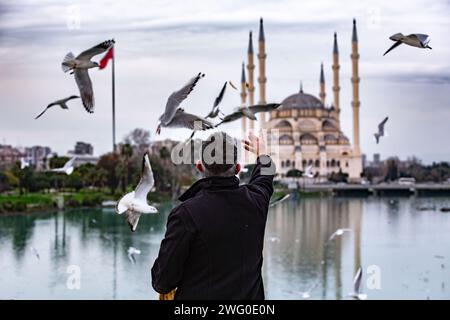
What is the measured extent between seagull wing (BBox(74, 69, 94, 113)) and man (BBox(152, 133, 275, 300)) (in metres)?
0.34

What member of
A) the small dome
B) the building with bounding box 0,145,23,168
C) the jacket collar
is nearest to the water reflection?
the jacket collar

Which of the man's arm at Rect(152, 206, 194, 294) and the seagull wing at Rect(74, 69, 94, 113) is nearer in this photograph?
the man's arm at Rect(152, 206, 194, 294)

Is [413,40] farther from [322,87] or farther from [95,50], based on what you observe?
[322,87]

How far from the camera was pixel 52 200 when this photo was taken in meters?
11.7

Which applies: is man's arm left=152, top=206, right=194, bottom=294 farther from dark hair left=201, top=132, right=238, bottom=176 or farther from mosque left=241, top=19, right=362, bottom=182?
mosque left=241, top=19, right=362, bottom=182

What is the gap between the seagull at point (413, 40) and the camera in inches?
43.7

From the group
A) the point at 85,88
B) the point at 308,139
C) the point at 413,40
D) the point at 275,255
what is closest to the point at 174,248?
the point at 85,88

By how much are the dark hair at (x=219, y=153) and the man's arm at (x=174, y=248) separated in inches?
2.5

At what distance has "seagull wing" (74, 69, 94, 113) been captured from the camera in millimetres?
1060

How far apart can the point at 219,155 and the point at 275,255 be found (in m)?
6.48

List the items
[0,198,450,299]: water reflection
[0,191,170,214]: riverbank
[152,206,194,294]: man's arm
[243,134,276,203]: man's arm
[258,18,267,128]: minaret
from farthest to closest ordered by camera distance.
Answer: [258,18,267,128]: minaret, [0,191,170,214]: riverbank, [0,198,450,299]: water reflection, [243,134,276,203]: man's arm, [152,206,194,294]: man's arm

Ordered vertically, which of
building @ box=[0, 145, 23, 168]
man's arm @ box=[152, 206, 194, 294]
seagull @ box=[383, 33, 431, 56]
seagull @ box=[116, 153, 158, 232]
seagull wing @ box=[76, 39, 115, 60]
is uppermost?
building @ box=[0, 145, 23, 168]

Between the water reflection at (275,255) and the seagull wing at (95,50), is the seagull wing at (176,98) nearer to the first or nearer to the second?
the seagull wing at (95,50)

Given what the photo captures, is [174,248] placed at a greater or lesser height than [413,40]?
lesser
